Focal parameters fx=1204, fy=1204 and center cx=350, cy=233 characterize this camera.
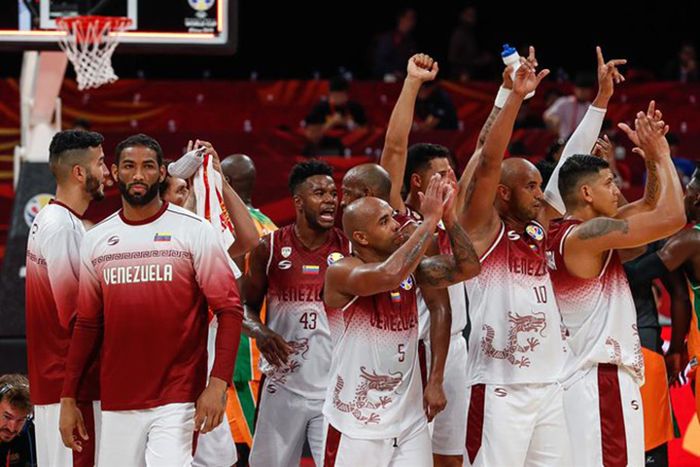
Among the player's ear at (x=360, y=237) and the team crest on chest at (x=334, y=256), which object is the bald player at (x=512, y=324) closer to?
the player's ear at (x=360, y=237)

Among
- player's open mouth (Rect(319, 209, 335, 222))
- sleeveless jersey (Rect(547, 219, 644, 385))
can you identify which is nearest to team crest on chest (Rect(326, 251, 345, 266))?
player's open mouth (Rect(319, 209, 335, 222))

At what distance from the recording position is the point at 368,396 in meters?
5.97

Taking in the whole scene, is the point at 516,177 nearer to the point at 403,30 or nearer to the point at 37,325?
the point at 37,325

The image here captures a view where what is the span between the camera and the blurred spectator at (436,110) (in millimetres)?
15391

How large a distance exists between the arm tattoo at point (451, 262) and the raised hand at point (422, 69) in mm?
1358

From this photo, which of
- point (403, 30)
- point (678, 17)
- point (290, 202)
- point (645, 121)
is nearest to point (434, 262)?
point (645, 121)

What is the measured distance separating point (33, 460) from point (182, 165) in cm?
205

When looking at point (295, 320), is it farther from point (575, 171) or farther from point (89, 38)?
point (89, 38)

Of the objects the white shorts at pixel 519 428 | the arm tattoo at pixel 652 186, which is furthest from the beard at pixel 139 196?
the arm tattoo at pixel 652 186

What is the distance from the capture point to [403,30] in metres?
18.3

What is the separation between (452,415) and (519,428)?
74cm

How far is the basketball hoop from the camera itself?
32.1ft

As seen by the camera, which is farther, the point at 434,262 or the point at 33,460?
the point at 33,460

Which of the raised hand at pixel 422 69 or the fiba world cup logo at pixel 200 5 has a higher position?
the fiba world cup logo at pixel 200 5
